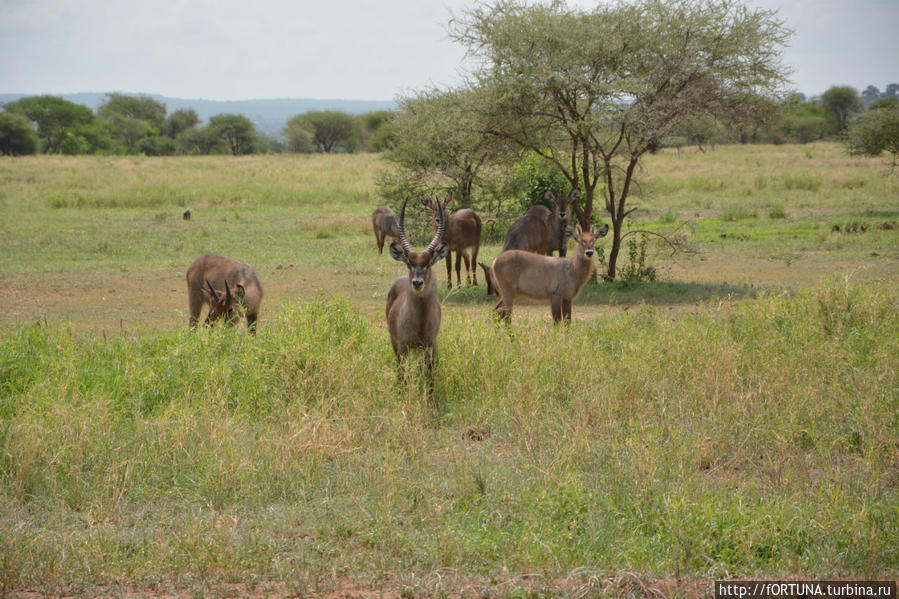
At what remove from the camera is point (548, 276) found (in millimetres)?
9570

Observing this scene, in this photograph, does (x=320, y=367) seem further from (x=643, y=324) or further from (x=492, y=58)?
(x=492, y=58)

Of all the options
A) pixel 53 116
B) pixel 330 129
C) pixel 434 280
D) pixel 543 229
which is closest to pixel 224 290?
pixel 434 280

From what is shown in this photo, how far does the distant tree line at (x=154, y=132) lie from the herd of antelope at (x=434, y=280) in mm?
35217

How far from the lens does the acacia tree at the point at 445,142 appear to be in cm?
1354

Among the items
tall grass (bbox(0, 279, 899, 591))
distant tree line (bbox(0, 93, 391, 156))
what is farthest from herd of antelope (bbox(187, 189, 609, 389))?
distant tree line (bbox(0, 93, 391, 156))

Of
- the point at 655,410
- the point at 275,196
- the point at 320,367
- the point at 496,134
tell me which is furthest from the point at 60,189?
the point at 655,410

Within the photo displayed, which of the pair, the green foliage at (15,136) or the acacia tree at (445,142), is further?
the green foliage at (15,136)

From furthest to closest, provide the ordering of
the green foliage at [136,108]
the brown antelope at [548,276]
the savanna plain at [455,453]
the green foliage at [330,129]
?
the green foliage at [136,108] < the green foliage at [330,129] < the brown antelope at [548,276] < the savanna plain at [455,453]

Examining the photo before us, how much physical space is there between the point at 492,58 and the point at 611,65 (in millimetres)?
1854

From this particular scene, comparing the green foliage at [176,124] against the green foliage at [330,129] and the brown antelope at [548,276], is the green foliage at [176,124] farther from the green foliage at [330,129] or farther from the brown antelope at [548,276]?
the brown antelope at [548,276]

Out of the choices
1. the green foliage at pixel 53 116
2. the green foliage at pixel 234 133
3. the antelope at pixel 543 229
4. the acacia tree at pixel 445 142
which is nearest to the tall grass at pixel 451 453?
the antelope at pixel 543 229

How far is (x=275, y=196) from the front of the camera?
28875 mm

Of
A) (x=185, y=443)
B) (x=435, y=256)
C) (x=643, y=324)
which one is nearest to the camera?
(x=185, y=443)

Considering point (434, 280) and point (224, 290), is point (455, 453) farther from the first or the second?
point (224, 290)
